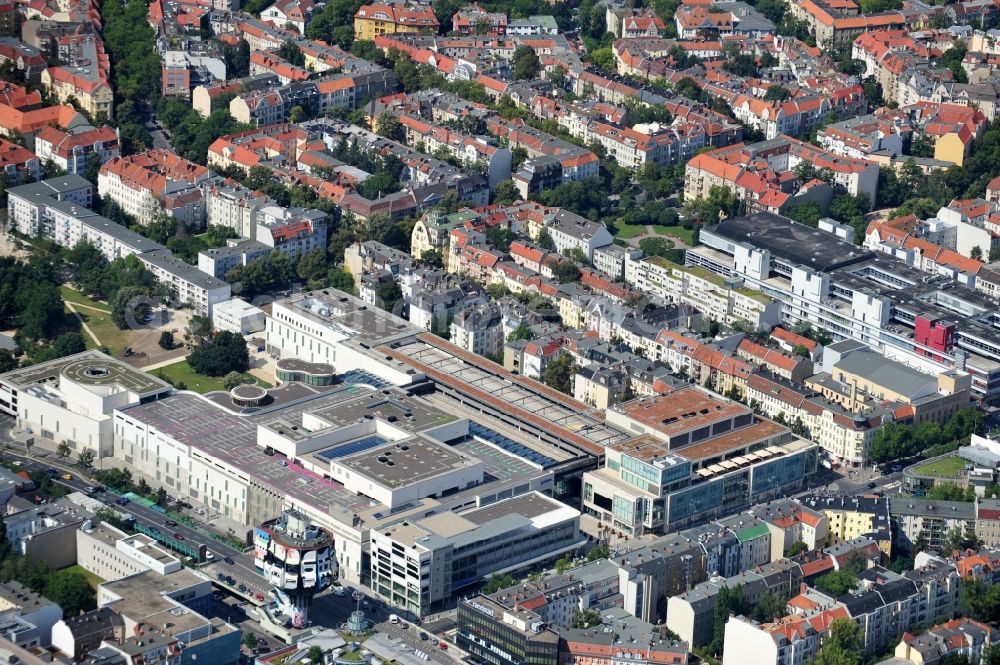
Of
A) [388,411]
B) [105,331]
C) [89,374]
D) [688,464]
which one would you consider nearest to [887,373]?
[688,464]

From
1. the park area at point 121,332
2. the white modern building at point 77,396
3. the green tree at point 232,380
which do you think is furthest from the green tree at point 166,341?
the white modern building at point 77,396

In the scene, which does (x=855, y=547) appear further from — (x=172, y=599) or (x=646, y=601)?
(x=172, y=599)

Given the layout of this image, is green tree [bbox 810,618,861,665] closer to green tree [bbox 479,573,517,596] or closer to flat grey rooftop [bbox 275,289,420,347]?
green tree [bbox 479,573,517,596]

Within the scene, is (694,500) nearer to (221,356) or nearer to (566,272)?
(566,272)

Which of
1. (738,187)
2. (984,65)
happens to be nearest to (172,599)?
(738,187)

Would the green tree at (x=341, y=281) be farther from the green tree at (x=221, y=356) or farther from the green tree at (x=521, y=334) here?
the green tree at (x=521, y=334)

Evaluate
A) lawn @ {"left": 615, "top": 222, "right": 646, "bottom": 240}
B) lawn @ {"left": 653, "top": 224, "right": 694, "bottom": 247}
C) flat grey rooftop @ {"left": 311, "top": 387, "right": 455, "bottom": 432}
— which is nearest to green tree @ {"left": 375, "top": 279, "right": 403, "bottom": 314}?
flat grey rooftop @ {"left": 311, "top": 387, "right": 455, "bottom": 432}
